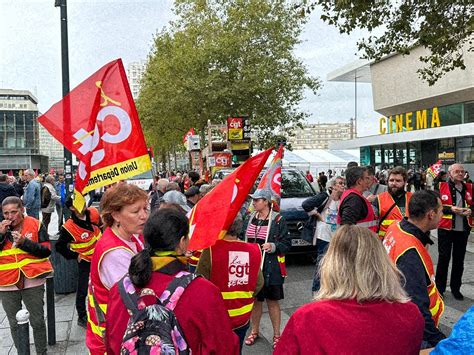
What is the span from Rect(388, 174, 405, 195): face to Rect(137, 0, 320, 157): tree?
77.2 ft

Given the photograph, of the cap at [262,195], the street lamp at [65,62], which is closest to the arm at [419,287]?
the cap at [262,195]

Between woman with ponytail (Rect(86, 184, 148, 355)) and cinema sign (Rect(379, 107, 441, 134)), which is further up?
cinema sign (Rect(379, 107, 441, 134))

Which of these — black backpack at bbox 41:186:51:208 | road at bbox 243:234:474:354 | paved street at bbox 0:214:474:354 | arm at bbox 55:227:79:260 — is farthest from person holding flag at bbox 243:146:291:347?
black backpack at bbox 41:186:51:208

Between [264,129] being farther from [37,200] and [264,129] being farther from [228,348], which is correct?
[228,348]

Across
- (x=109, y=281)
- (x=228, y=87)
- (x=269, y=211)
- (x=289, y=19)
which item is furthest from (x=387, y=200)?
(x=289, y=19)

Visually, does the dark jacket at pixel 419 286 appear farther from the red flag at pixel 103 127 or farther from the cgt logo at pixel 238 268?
the red flag at pixel 103 127

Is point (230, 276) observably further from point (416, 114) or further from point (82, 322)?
point (416, 114)

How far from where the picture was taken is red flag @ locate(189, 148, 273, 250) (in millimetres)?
3115

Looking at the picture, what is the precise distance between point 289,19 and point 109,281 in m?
29.8

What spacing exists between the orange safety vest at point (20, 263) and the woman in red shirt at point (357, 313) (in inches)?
125

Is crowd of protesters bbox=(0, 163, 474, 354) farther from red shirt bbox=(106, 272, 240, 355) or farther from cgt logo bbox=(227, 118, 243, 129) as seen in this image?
cgt logo bbox=(227, 118, 243, 129)

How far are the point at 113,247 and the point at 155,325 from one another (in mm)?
1055

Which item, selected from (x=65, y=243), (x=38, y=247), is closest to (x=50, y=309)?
(x=65, y=243)

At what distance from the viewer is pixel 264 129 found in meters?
32.5
